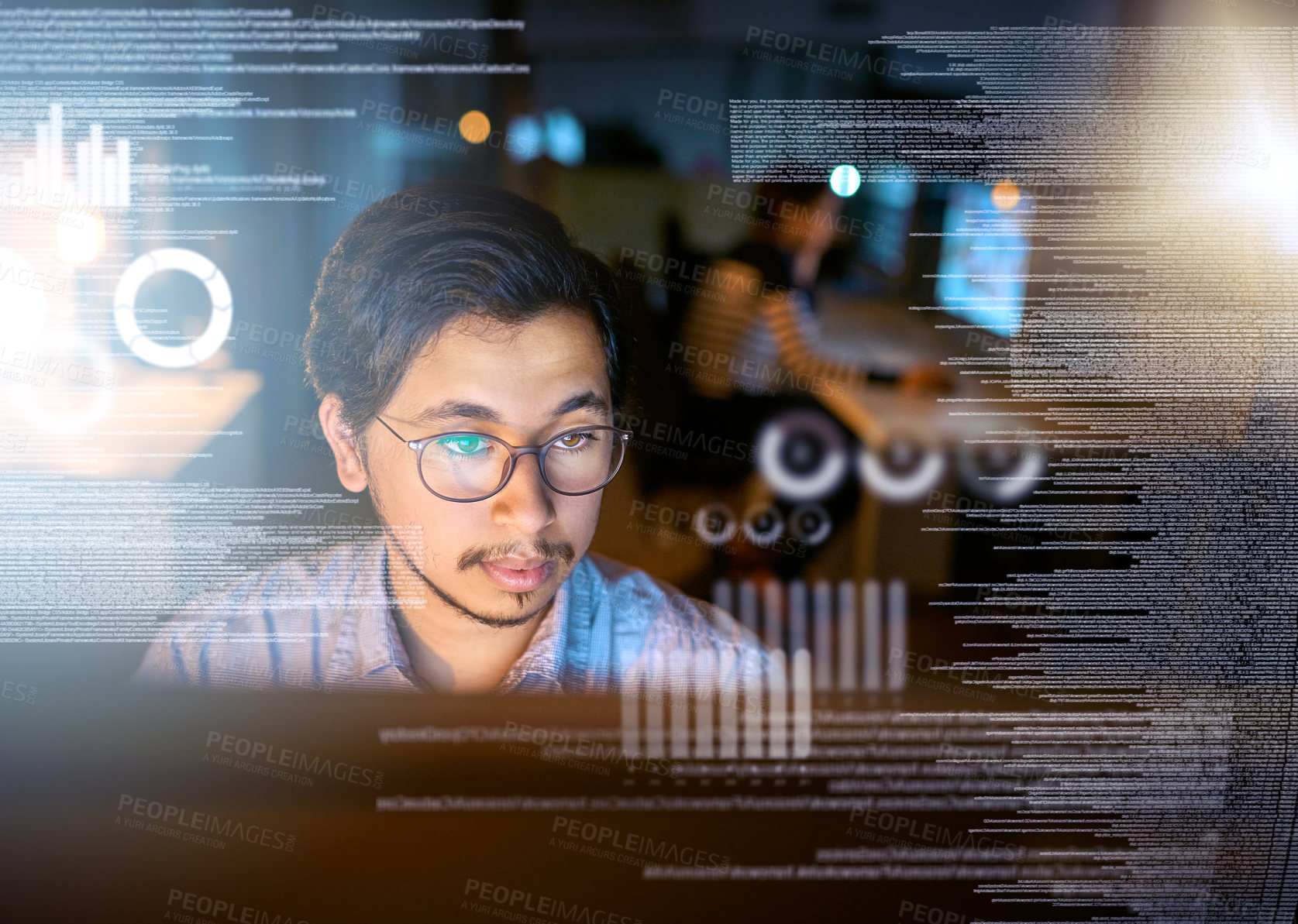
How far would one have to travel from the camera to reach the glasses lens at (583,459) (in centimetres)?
136

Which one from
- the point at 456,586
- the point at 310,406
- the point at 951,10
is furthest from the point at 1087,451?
the point at 310,406

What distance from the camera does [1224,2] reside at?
4.63 feet

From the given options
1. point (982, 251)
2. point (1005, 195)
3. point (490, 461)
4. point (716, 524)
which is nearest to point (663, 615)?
point (716, 524)

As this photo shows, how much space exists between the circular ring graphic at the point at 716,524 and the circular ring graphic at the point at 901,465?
0.84ft

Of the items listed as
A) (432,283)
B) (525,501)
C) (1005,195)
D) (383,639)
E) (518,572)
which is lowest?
(383,639)

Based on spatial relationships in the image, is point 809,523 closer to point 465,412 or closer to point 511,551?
Answer: point 511,551

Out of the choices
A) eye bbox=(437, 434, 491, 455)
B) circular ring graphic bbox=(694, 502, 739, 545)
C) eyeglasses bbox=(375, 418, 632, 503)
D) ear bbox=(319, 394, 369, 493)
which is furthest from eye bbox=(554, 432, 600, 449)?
ear bbox=(319, 394, 369, 493)

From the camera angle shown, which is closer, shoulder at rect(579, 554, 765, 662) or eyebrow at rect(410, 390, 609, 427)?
eyebrow at rect(410, 390, 609, 427)

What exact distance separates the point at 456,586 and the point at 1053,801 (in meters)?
1.22

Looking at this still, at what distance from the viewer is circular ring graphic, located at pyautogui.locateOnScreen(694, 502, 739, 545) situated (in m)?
1.42

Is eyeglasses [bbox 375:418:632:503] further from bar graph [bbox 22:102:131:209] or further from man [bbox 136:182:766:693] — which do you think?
bar graph [bbox 22:102:131:209]

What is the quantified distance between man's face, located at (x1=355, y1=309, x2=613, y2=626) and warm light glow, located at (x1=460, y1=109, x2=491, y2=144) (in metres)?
0.32

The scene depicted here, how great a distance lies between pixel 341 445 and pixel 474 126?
0.62 metres

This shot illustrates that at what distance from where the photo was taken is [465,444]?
134cm
